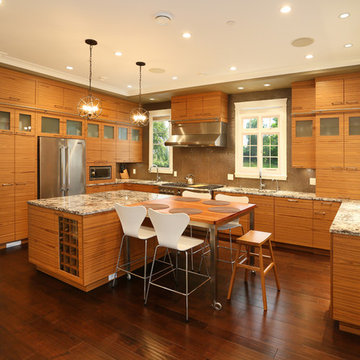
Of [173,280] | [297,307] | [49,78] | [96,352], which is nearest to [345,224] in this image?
[297,307]

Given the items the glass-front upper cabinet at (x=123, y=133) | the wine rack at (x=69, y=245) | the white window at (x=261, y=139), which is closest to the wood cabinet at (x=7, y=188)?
the wine rack at (x=69, y=245)

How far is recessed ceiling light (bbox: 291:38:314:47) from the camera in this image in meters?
3.36

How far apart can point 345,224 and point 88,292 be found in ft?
8.52

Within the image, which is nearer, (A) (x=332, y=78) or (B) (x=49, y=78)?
(A) (x=332, y=78)

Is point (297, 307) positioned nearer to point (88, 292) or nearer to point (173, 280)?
point (173, 280)

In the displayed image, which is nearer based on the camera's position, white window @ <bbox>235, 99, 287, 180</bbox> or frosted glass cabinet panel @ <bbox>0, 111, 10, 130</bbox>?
frosted glass cabinet panel @ <bbox>0, 111, 10, 130</bbox>

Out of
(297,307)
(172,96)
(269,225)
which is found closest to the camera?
(297,307)

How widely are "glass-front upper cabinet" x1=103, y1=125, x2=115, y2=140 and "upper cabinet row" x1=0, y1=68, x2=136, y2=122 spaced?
24cm

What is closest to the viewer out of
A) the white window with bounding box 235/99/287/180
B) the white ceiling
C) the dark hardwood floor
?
the dark hardwood floor

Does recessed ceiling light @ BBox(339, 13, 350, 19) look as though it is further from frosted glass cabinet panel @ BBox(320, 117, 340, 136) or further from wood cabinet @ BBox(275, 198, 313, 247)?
wood cabinet @ BBox(275, 198, 313, 247)

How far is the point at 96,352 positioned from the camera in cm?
206

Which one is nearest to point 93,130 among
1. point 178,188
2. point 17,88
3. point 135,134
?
point 135,134

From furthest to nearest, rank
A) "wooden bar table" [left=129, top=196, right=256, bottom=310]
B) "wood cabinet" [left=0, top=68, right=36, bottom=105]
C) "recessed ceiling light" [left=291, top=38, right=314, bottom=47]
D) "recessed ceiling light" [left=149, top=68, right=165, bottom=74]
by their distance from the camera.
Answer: "recessed ceiling light" [left=149, top=68, right=165, bottom=74], "wood cabinet" [left=0, top=68, right=36, bottom=105], "recessed ceiling light" [left=291, top=38, right=314, bottom=47], "wooden bar table" [left=129, top=196, right=256, bottom=310]

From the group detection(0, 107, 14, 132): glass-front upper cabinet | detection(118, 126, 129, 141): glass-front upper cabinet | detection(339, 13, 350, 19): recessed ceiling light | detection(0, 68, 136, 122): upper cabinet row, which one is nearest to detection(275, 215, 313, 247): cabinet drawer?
detection(339, 13, 350, 19): recessed ceiling light
